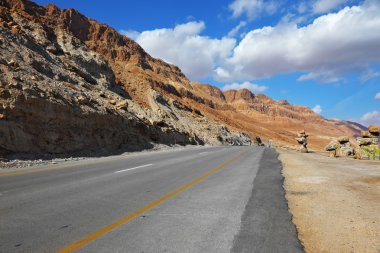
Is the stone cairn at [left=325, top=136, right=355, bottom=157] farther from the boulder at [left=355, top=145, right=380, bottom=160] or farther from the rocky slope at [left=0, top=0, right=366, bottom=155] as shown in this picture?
the rocky slope at [left=0, top=0, right=366, bottom=155]

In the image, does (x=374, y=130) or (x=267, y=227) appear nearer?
(x=267, y=227)

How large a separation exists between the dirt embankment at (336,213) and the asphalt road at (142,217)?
1.18ft

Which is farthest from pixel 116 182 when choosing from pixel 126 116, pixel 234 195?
pixel 126 116

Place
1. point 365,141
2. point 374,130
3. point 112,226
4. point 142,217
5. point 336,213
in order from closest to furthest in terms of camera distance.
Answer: point 112,226 → point 142,217 → point 336,213 → point 365,141 → point 374,130

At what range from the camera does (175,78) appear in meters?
138

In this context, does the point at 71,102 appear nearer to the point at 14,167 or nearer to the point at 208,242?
the point at 14,167

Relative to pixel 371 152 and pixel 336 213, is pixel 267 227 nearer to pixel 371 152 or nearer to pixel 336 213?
pixel 336 213

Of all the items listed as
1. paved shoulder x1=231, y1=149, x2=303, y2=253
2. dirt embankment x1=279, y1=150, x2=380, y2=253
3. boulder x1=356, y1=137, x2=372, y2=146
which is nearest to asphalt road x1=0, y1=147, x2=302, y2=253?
paved shoulder x1=231, y1=149, x2=303, y2=253

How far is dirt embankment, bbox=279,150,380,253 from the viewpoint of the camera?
544 cm

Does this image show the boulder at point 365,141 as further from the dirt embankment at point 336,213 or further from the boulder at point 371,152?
the dirt embankment at point 336,213

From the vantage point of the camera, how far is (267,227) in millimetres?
6059

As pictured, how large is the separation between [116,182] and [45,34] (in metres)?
37.4

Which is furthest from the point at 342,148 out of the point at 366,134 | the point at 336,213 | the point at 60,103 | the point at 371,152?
the point at 336,213

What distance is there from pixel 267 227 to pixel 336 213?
2187 mm
